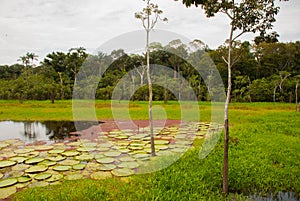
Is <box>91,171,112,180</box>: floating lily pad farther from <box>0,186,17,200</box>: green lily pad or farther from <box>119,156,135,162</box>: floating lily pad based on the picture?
<box>0,186,17,200</box>: green lily pad

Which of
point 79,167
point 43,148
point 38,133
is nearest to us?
point 79,167

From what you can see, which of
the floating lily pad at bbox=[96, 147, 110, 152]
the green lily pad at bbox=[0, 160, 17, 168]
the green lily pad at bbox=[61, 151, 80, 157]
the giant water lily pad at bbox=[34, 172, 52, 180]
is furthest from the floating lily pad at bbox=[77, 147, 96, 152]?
the giant water lily pad at bbox=[34, 172, 52, 180]

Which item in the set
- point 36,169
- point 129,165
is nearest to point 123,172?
point 129,165

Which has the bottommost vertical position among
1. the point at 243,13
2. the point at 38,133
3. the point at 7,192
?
the point at 7,192

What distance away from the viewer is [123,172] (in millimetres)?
5457

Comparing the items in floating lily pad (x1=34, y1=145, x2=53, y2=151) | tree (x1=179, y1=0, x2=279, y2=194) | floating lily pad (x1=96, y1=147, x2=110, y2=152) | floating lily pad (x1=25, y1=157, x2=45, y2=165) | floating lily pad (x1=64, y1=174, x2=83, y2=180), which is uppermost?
tree (x1=179, y1=0, x2=279, y2=194)

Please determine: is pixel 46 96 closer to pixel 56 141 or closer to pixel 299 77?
pixel 56 141

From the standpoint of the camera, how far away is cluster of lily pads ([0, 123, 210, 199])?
5188 mm

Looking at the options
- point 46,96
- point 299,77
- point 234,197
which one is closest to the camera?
point 234,197

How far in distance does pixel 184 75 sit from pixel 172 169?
72.1 feet

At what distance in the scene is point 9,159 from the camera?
21.1 ft

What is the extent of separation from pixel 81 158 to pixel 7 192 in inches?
83.8

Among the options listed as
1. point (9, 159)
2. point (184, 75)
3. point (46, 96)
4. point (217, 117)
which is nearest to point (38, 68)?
point (46, 96)

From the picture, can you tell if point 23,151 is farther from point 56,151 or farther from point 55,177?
point 55,177
